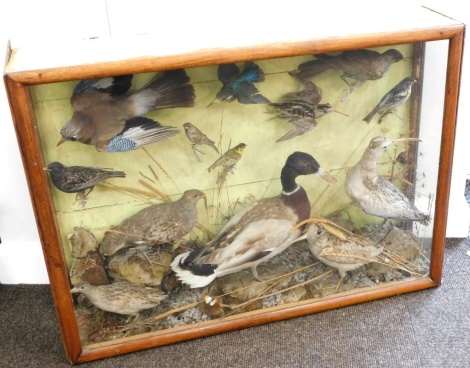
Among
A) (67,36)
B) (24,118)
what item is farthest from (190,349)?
(67,36)

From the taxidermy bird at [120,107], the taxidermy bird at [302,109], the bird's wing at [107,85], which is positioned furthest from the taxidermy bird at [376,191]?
the bird's wing at [107,85]

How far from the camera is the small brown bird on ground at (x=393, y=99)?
132 centimetres

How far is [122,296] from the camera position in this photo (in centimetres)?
135

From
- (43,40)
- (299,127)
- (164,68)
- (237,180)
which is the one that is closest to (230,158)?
(237,180)

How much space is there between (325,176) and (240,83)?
0.92ft

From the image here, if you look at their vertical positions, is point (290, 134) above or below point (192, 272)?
above

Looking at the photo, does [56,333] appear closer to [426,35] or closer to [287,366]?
[287,366]

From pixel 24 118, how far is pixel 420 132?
794 millimetres

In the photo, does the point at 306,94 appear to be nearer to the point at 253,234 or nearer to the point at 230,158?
the point at 230,158

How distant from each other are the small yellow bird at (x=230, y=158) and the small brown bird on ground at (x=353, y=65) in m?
0.18

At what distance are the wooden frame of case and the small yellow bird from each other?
0.68ft

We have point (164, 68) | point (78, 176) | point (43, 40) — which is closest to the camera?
point (164, 68)

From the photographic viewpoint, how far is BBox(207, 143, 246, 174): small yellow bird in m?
1.30

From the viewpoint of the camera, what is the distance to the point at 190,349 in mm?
1401
